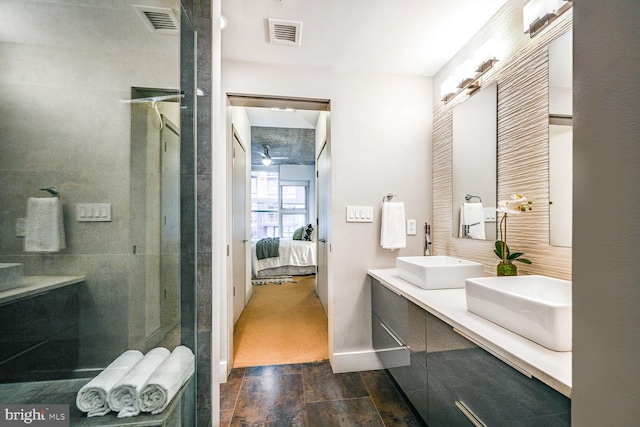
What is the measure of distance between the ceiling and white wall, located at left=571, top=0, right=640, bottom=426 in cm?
132

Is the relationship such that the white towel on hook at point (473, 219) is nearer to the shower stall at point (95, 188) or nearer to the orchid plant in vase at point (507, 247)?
the orchid plant in vase at point (507, 247)

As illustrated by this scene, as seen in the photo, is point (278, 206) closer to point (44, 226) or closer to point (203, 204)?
point (203, 204)

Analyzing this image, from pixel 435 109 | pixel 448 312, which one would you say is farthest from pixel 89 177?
pixel 435 109

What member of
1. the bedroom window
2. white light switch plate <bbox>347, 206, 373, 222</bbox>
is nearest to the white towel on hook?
white light switch plate <bbox>347, 206, 373, 222</bbox>

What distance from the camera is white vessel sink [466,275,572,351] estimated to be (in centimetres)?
77

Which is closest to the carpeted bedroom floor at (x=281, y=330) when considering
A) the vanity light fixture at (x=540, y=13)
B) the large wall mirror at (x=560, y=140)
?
the large wall mirror at (x=560, y=140)

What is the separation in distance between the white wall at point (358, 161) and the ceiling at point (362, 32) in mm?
107

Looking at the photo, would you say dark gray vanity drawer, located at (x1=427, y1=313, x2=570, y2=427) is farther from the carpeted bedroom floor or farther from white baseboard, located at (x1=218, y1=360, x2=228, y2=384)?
white baseboard, located at (x1=218, y1=360, x2=228, y2=384)

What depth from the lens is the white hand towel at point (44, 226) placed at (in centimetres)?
102

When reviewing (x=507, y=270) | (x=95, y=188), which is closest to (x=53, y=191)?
(x=95, y=188)

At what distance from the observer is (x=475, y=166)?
1736mm

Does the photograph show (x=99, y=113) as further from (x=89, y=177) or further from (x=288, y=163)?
(x=288, y=163)

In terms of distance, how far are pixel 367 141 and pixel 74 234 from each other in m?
1.89

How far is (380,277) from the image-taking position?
1.86 m
